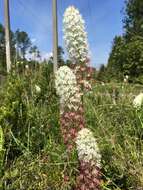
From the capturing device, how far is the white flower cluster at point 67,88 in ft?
17.2

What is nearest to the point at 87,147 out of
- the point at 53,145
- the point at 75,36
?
the point at 75,36

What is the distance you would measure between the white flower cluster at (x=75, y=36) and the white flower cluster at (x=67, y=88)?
0.28 m

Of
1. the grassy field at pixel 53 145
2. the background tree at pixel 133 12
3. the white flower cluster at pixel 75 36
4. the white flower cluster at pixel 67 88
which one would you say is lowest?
the grassy field at pixel 53 145

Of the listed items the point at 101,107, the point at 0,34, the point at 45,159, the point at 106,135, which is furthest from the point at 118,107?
the point at 0,34

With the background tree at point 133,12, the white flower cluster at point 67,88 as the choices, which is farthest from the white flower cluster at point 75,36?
the background tree at point 133,12

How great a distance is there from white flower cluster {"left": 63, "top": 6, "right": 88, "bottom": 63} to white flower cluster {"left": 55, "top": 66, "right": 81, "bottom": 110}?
0.91 feet

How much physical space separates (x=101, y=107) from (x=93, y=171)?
3.26m

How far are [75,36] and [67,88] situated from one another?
0.54 metres

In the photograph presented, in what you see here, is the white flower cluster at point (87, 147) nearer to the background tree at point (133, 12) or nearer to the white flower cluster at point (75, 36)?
the white flower cluster at point (75, 36)

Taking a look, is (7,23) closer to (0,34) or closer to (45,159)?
(45,159)

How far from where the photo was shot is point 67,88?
526 cm

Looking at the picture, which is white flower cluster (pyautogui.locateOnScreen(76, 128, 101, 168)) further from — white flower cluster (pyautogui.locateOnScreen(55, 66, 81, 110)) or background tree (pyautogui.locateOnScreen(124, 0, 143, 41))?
background tree (pyautogui.locateOnScreen(124, 0, 143, 41))

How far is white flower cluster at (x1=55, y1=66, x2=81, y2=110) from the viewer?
17.2 ft

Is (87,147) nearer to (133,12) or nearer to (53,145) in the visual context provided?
(53,145)
